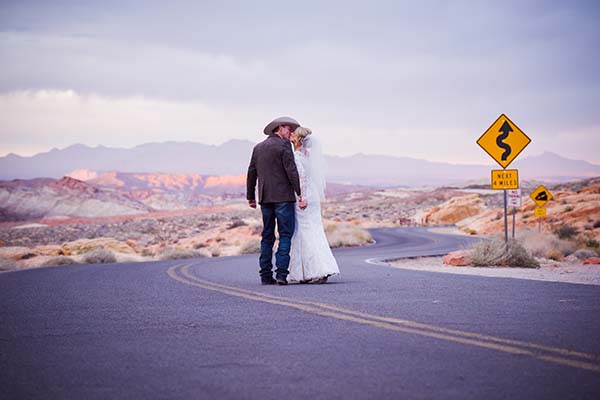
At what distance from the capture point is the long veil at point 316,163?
11484 millimetres

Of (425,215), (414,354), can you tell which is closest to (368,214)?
(425,215)

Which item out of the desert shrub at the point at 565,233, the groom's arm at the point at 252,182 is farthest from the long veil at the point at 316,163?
the desert shrub at the point at 565,233

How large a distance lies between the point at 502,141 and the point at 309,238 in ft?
25.4

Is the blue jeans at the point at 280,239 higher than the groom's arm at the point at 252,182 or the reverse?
the reverse

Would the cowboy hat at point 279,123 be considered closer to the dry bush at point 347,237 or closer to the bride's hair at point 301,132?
the bride's hair at point 301,132

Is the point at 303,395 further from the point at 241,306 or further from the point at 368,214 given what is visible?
the point at 368,214

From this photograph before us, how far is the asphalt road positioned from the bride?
1460 millimetres

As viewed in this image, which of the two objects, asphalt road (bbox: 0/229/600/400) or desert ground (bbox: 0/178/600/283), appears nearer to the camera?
asphalt road (bbox: 0/229/600/400)

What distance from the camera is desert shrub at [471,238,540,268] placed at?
17.0 metres

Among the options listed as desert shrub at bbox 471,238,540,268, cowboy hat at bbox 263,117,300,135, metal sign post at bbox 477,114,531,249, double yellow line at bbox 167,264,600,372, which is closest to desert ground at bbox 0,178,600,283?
desert shrub at bbox 471,238,540,268

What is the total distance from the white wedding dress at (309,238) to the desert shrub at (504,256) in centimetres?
701

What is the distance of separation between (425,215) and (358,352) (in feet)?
249

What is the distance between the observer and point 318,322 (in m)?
6.58

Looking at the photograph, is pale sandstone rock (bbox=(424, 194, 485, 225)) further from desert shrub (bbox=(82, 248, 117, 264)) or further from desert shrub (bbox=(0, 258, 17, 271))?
desert shrub (bbox=(0, 258, 17, 271))
